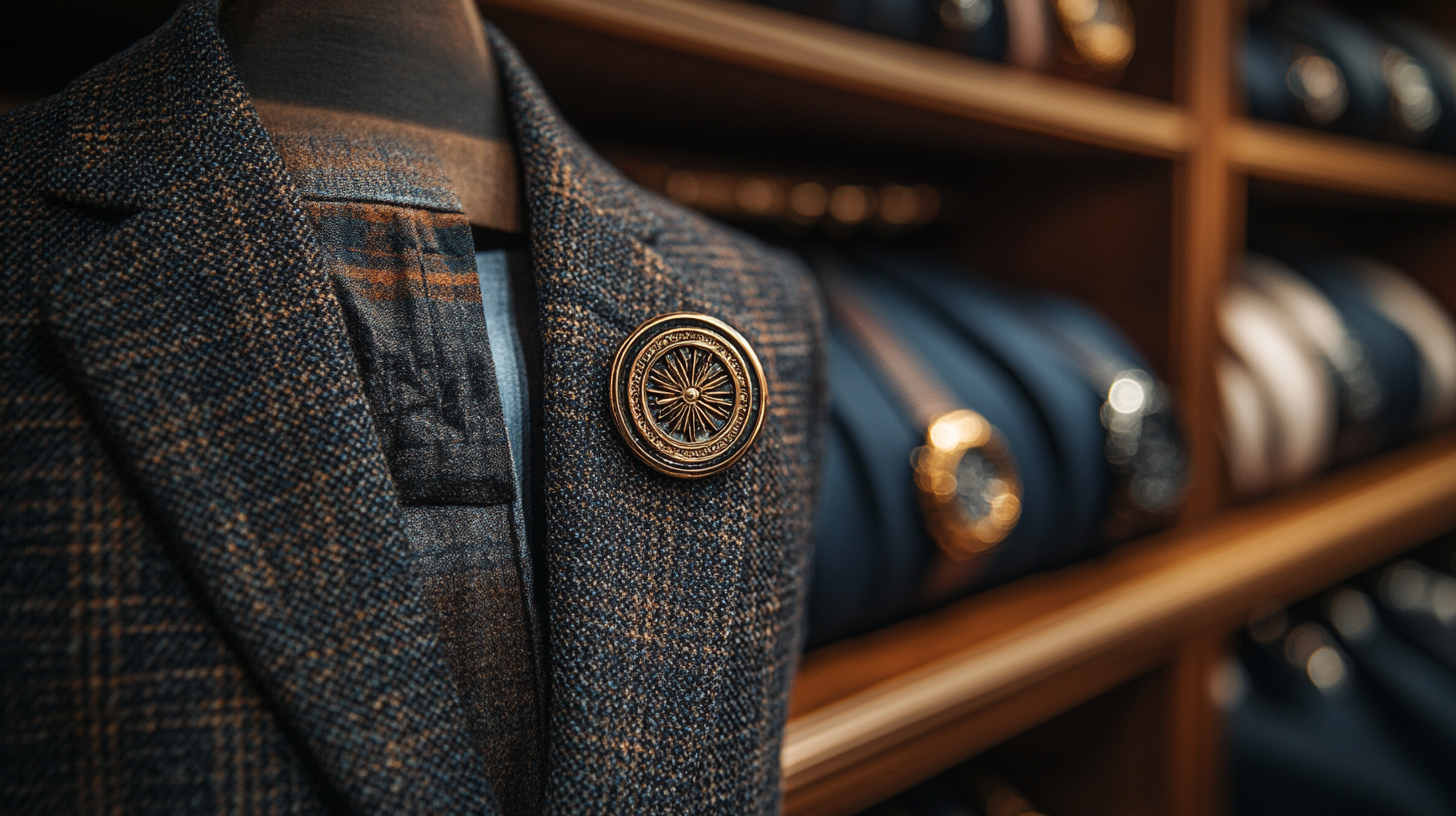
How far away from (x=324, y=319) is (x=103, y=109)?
0.39 ft

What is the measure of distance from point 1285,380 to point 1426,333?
0.46 meters

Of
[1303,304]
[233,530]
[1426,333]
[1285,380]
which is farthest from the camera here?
[1426,333]

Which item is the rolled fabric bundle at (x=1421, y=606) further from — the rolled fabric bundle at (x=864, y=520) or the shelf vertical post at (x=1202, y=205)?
the rolled fabric bundle at (x=864, y=520)

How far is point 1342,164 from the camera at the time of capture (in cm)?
96

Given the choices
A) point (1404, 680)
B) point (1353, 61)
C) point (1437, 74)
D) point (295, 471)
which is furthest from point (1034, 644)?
point (1437, 74)

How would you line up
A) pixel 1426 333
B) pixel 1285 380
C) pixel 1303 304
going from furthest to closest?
pixel 1426 333 → pixel 1303 304 → pixel 1285 380

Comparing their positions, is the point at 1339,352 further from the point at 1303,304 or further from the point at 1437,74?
the point at 1437,74

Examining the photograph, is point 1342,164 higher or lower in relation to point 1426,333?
higher

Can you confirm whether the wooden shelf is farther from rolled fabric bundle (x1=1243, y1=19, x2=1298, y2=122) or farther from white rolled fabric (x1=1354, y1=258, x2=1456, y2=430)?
rolled fabric bundle (x1=1243, y1=19, x2=1298, y2=122)

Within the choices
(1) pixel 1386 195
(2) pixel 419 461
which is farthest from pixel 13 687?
(1) pixel 1386 195

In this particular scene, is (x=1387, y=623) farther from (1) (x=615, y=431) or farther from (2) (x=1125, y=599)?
(1) (x=615, y=431)

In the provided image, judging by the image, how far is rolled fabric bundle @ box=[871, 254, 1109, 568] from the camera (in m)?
0.70

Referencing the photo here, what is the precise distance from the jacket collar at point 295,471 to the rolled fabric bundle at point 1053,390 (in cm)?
46

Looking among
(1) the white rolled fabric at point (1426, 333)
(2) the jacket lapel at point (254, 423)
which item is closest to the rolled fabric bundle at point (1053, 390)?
(2) the jacket lapel at point (254, 423)
